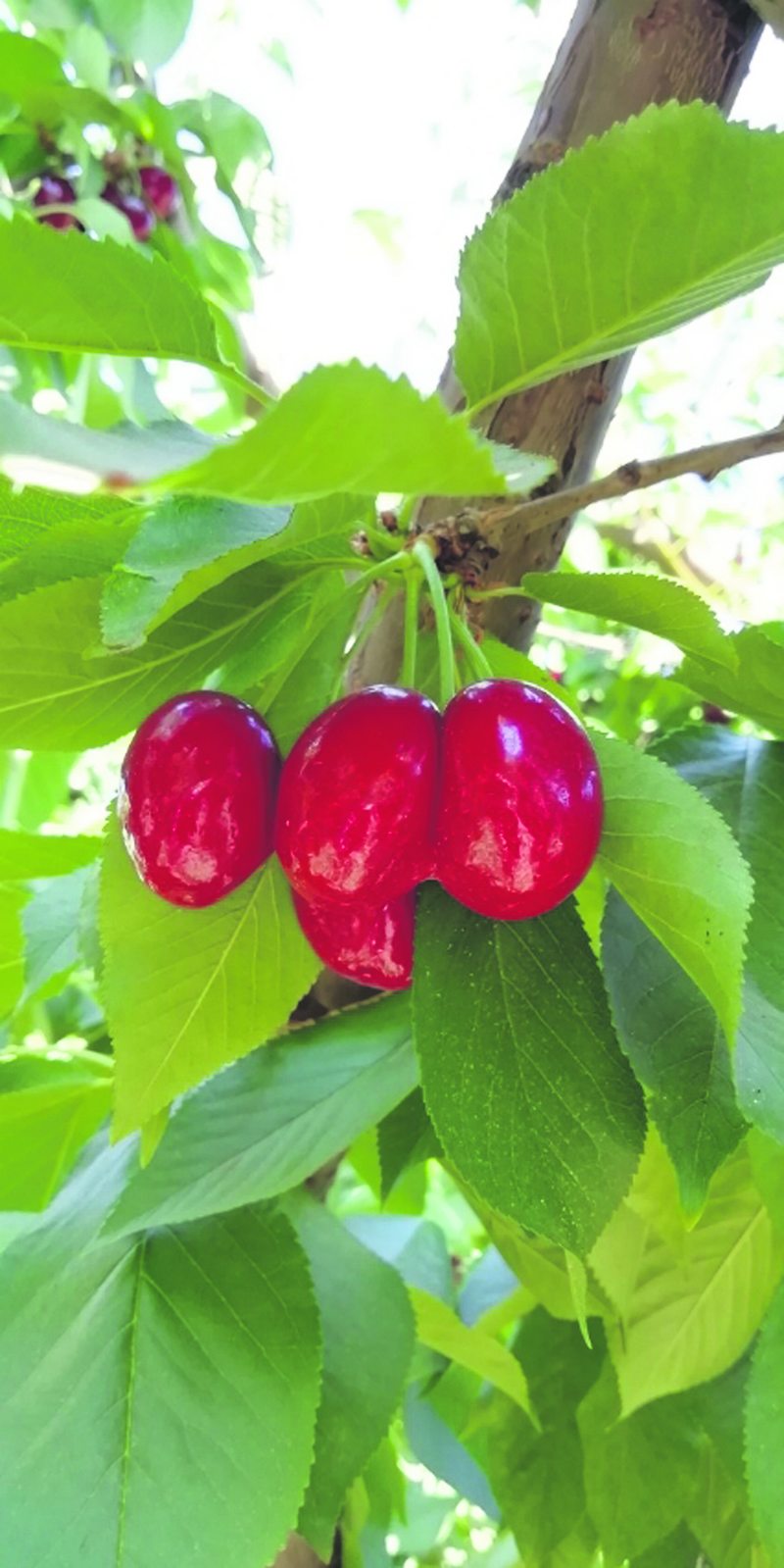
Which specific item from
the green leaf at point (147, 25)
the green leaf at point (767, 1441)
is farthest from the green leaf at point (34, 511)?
the green leaf at point (147, 25)

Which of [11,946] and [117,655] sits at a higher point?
[117,655]

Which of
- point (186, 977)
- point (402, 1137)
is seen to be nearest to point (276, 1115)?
point (402, 1137)

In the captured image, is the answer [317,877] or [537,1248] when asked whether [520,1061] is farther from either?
[537,1248]

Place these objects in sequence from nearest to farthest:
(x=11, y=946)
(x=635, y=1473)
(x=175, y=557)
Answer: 1. (x=175, y=557)
2. (x=635, y=1473)
3. (x=11, y=946)

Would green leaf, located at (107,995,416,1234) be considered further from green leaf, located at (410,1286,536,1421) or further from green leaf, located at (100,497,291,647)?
green leaf, located at (100,497,291,647)

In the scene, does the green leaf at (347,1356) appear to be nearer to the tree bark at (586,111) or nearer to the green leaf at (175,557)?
the tree bark at (586,111)

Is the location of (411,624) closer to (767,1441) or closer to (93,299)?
(93,299)

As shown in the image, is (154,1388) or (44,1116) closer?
(154,1388)
